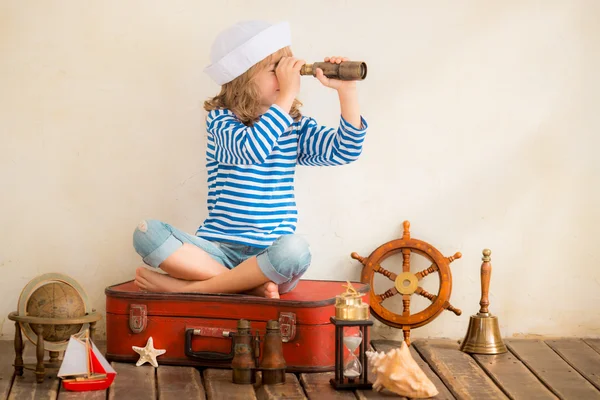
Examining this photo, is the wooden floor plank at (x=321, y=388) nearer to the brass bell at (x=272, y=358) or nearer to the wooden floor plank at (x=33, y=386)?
the brass bell at (x=272, y=358)

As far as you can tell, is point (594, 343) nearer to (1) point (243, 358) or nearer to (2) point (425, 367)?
(2) point (425, 367)

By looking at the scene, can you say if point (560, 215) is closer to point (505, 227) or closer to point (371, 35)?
point (505, 227)

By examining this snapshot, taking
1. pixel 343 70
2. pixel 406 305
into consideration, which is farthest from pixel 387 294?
pixel 343 70

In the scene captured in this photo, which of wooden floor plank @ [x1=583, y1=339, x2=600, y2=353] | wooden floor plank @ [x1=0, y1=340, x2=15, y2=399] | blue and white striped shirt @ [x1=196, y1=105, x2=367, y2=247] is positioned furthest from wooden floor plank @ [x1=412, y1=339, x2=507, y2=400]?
wooden floor plank @ [x1=0, y1=340, x2=15, y2=399]

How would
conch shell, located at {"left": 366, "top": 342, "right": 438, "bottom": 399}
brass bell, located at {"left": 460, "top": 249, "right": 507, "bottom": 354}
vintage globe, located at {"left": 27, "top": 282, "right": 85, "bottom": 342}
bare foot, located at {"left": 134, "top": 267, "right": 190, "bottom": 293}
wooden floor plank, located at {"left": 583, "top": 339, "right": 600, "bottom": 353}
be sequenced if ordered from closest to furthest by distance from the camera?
conch shell, located at {"left": 366, "top": 342, "right": 438, "bottom": 399}, vintage globe, located at {"left": 27, "top": 282, "right": 85, "bottom": 342}, bare foot, located at {"left": 134, "top": 267, "right": 190, "bottom": 293}, brass bell, located at {"left": 460, "top": 249, "right": 507, "bottom": 354}, wooden floor plank, located at {"left": 583, "top": 339, "right": 600, "bottom": 353}

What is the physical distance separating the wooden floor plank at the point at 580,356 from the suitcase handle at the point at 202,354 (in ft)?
3.32

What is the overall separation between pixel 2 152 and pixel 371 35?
4.23 ft

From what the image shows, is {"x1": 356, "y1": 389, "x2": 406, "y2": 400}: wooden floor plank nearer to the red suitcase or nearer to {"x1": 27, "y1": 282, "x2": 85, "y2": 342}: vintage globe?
the red suitcase

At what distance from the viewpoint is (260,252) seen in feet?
8.02

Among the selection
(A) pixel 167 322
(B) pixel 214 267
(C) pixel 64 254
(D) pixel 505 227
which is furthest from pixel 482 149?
(C) pixel 64 254

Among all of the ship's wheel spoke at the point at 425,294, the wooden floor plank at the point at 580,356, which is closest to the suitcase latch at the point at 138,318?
the ship's wheel spoke at the point at 425,294

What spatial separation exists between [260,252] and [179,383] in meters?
0.46

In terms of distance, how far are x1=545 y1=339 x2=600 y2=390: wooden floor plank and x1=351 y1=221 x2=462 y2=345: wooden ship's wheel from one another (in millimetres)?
348

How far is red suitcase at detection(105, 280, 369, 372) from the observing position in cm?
230
